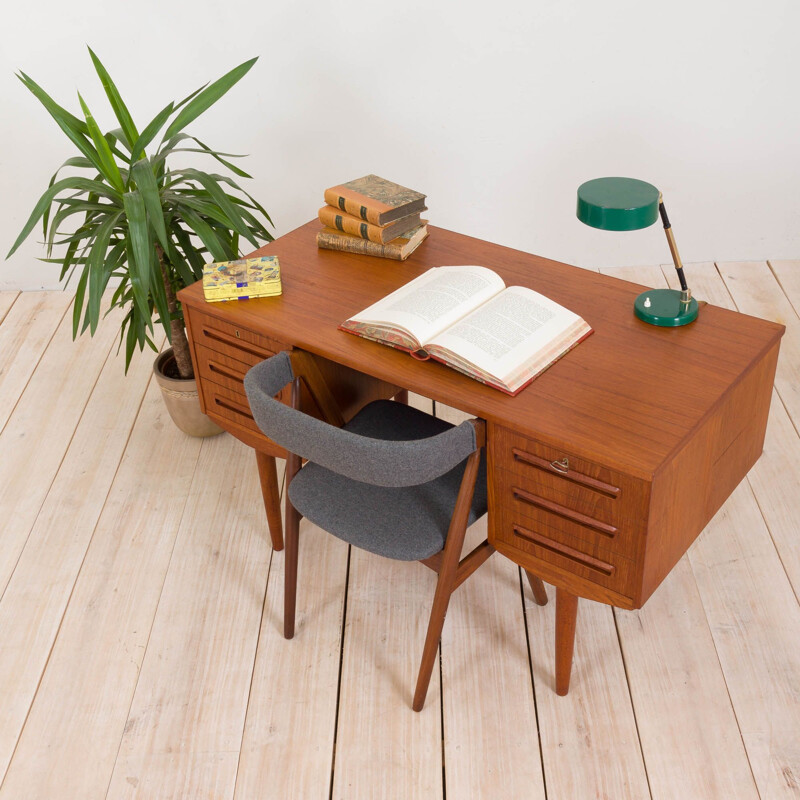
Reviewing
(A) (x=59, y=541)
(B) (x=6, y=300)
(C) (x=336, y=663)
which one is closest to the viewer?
(C) (x=336, y=663)

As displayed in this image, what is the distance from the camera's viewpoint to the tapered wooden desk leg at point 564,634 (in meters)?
1.93

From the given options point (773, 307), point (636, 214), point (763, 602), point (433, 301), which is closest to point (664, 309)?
point (636, 214)

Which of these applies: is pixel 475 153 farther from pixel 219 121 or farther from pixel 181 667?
pixel 181 667

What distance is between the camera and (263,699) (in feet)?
7.00

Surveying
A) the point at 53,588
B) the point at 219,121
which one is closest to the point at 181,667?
the point at 53,588

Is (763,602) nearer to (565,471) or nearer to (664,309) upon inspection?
(664,309)

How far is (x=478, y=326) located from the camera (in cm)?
193

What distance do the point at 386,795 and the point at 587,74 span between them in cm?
248

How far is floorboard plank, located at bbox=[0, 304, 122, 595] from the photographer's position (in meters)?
2.67

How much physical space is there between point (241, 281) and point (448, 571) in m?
0.80

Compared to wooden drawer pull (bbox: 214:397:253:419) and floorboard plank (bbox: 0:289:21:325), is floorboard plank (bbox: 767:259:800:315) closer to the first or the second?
wooden drawer pull (bbox: 214:397:253:419)

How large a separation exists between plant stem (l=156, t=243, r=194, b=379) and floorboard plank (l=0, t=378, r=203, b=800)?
247 millimetres

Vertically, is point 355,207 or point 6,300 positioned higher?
point 355,207

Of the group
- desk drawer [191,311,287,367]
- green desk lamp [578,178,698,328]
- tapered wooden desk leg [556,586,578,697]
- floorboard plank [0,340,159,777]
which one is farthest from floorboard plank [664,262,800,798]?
floorboard plank [0,340,159,777]
